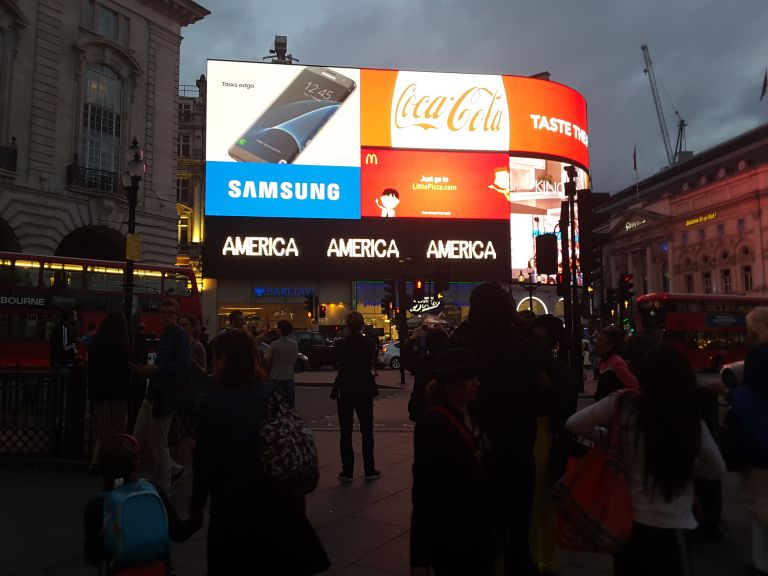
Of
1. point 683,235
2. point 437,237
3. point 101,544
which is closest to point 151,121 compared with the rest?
point 437,237

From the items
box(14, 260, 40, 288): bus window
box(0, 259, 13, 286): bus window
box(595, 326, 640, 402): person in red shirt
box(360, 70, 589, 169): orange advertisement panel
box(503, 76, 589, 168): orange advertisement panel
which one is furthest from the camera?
box(503, 76, 589, 168): orange advertisement panel

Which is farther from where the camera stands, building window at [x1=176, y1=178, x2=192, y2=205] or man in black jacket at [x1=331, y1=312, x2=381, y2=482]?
building window at [x1=176, y1=178, x2=192, y2=205]

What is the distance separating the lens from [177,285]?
23.6 metres

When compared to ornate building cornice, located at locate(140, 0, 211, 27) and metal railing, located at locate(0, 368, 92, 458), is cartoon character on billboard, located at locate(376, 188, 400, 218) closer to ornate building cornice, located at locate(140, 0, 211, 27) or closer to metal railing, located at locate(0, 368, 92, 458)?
ornate building cornice, located at locate(140, 0, 211, 27)

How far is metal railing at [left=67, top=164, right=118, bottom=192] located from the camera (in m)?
24.7

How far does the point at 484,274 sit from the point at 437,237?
450cm

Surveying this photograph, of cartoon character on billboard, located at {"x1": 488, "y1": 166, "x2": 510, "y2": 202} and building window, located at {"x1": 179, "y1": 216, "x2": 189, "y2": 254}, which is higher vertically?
cartoon character on billboard, located at {"x1": 488, "y1": 166, "x2": 510, "y2": 202}

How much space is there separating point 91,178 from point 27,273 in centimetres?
802

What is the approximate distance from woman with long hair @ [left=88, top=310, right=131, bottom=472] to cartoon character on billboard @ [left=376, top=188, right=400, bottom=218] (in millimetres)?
35124

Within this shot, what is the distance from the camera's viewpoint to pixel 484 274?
139ft

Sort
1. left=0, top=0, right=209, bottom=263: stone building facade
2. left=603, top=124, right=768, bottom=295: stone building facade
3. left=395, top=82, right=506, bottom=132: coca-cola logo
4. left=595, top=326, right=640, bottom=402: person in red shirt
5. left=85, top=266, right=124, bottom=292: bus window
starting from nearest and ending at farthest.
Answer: left=595, top=326, right=640, bottom=402: person in red shirt
left=85, top=266, right=124, bottom=292: bus window
left=0, top=0, right=209, bottom=263: stone building facade
left=395, top=82, right=506, bottom=132: coca-cola logo
left=603, top=124, right=768, bottom=295: stone building facade

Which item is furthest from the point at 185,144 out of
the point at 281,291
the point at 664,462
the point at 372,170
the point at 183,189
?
the point at 664,462

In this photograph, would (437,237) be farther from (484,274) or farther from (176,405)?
(176,405)

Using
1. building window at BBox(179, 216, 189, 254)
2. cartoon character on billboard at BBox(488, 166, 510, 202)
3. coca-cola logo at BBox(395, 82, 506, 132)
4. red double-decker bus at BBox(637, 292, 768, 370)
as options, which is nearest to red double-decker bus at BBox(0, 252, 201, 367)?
red double-decker bus at BBox(637, 292, 768, 370)
